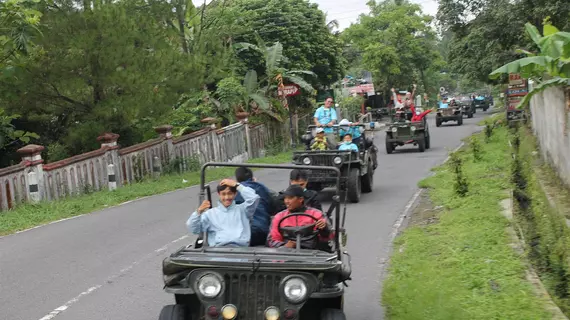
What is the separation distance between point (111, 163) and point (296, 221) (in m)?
13.7

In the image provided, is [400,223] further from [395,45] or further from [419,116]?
[395,45]

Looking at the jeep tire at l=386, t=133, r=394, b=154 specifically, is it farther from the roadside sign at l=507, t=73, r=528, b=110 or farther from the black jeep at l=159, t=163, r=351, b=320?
the black jeep at l=159, t=163, r=351, b=320

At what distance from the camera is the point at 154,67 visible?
1898 centimetres

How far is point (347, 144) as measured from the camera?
14.2 meters

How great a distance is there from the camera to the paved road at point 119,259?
736 cm

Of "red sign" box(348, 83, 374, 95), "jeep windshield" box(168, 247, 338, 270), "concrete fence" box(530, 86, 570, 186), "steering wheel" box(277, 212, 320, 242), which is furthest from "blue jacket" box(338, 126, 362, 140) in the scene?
"red sign" box(348, 83, 374, 95)

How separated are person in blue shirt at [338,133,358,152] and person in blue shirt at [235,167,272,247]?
22.4 feet

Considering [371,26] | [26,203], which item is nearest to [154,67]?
[26,203]

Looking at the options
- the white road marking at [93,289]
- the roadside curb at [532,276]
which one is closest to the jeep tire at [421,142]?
the roadside curb at [532,276]

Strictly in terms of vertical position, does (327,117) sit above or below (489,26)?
below

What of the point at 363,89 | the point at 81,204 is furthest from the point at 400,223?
the point at 363,89

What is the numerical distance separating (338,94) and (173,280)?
41.6m

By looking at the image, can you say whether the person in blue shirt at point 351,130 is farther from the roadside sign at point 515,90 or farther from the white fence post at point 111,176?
the roadside sign at point 515,90

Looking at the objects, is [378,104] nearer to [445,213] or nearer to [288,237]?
[445,213]
